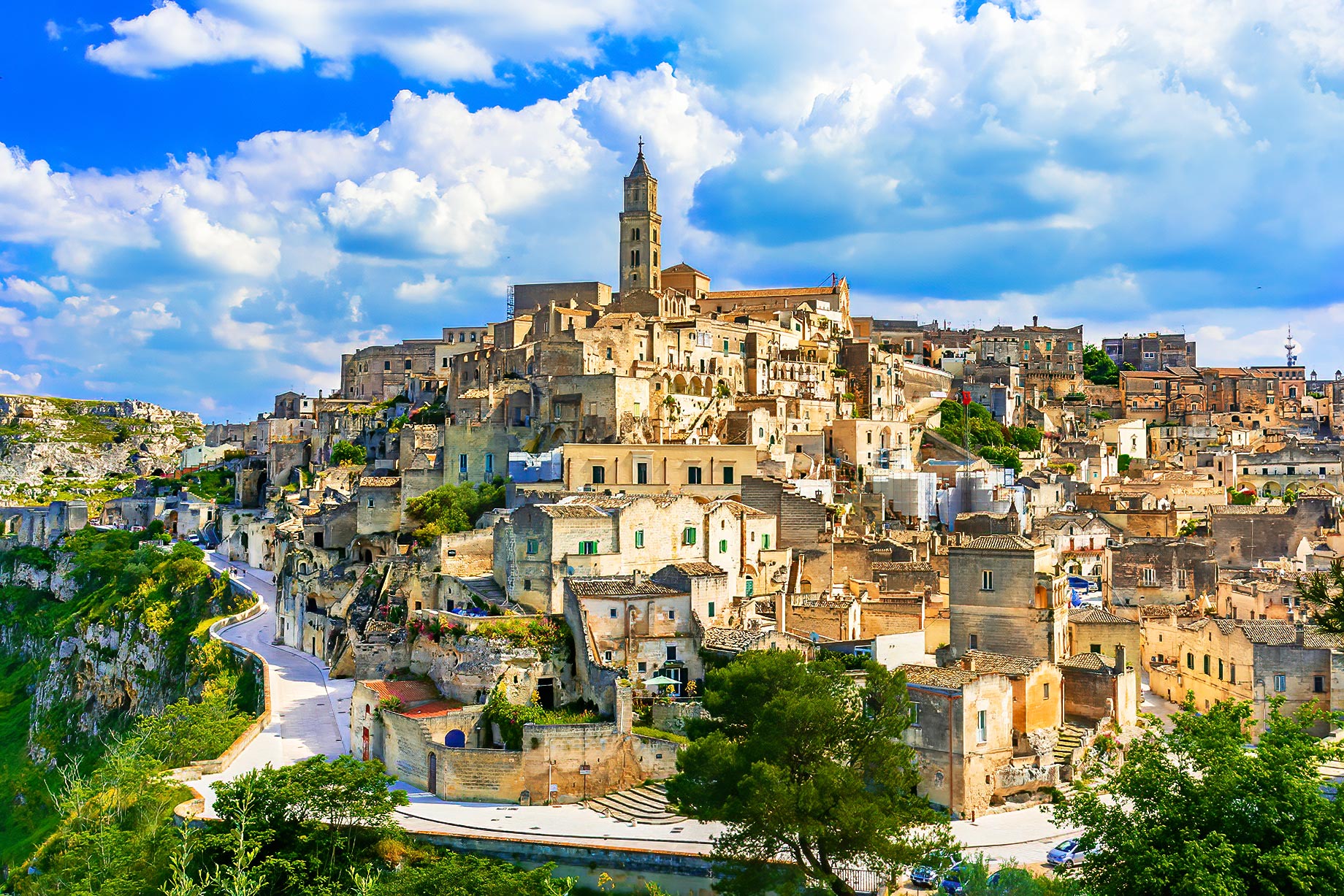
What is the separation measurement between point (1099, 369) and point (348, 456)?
74.2 m

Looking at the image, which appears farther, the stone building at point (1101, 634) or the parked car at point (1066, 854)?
the stone building at point (1101, 634)

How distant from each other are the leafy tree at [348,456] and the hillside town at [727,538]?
219mm

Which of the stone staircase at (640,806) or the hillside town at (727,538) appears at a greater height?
the hillside town at (727,538)

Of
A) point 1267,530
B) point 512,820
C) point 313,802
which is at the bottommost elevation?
point 512,820

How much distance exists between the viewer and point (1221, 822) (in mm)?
20797

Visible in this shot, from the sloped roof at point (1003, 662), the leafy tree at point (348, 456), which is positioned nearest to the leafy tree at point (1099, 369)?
the leafy tree at point (348, 456)

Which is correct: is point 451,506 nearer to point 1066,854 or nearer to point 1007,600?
point 1007,600

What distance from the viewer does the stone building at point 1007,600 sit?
36656mm

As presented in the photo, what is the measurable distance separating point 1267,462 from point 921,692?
196ft

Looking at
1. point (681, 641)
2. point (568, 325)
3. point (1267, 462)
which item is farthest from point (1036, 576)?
point (1267, 462)

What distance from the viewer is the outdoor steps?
3231 centimetres

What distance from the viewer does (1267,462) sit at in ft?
260

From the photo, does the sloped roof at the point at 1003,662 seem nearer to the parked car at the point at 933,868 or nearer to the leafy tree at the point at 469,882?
the parked car at the point at 933,868

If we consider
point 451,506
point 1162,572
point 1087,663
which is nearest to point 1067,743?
point 1087,663
